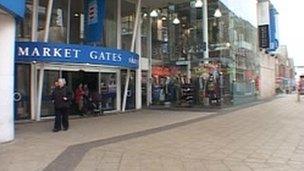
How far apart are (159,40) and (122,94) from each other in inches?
240

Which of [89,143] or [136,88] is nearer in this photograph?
[89,143]

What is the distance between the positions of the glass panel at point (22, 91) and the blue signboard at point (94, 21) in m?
3.39

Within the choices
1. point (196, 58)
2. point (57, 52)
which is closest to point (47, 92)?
point (57, 52)

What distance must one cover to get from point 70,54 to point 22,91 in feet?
7.33

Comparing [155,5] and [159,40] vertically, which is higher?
[155,5]

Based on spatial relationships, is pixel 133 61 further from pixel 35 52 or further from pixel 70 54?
pixel 35 52

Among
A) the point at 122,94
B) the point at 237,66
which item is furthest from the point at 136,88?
the point at 237,66

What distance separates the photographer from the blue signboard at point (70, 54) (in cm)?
1458

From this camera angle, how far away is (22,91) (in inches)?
612

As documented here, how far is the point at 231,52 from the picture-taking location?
24953 mm

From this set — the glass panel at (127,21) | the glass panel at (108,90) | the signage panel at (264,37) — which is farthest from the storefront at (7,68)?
the signage panel at (264,37)

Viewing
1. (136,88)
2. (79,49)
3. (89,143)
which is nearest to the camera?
(89,143)

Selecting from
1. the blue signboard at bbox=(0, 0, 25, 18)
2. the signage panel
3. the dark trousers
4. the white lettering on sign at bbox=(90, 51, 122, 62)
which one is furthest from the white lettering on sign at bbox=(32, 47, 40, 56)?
the signage panel

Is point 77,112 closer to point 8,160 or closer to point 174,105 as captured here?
point 174,105
